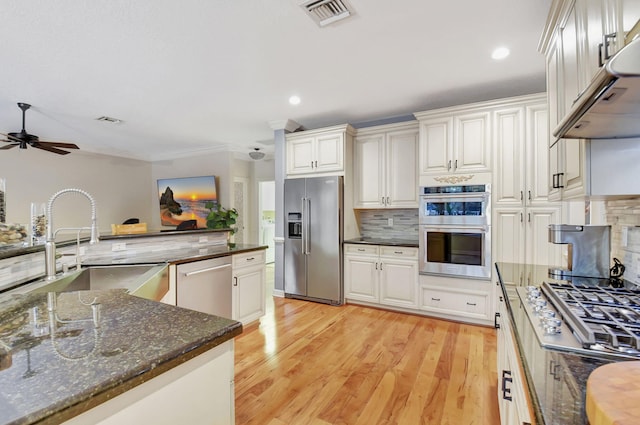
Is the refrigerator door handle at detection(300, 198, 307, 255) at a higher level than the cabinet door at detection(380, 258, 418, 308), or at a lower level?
higher

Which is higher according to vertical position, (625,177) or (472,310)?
(625,177)

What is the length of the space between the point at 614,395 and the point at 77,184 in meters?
7.18

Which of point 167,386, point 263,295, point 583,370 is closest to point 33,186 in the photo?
point 263,295

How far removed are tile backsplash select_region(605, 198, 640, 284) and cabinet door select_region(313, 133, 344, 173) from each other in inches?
104

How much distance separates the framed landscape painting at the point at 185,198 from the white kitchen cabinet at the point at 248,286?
3.23 m

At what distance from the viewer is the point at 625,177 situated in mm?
1241

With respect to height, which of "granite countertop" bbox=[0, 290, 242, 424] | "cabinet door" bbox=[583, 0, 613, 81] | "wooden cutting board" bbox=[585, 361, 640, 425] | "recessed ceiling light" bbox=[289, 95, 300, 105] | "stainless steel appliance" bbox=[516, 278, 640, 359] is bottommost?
"stainless steel appliance" bbox=[516, 278, 640, 359]

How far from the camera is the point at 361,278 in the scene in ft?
12.6

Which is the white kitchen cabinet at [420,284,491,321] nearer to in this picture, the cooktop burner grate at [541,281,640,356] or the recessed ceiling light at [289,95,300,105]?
the cooktop burner grate at [541,281,640,356]

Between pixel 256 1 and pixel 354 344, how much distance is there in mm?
2750

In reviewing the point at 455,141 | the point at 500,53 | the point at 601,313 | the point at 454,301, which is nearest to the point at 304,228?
the point at 454,301

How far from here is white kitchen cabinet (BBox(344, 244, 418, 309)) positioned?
3529 mm

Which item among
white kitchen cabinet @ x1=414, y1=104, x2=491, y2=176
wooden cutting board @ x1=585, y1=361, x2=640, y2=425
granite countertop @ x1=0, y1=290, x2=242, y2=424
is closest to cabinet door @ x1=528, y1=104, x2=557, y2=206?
white kitchen cabinet @ x1=414, y1=104, x2=491, y2=176

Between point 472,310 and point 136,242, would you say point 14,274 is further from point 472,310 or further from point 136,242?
point 472,310
